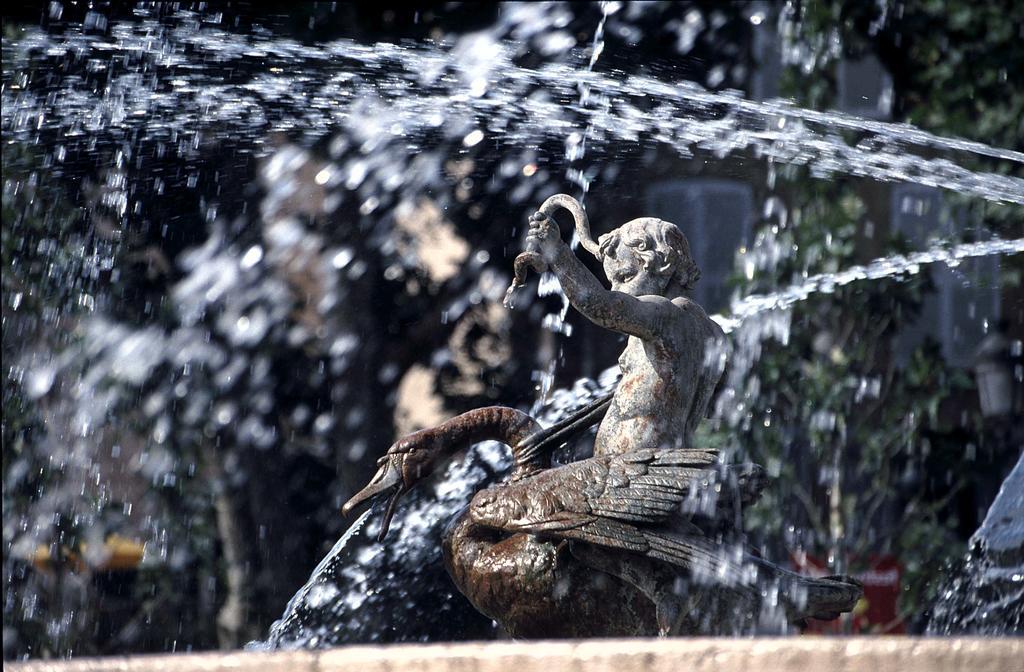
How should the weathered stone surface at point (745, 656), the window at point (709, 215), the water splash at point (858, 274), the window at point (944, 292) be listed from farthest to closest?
the window at point (709, 215), the window at point (944, 292), the water splash at point (858, 274), the weathered stone surface at point (745, 656)

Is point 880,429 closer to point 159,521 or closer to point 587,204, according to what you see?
point 587,204

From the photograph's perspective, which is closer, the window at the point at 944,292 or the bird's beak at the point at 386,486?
the bird's beak at the point at 386,486

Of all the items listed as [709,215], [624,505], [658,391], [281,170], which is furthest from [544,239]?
[709,215]

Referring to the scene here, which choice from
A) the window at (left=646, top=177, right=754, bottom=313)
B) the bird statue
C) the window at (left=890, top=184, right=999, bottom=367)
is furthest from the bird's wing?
the window at (left=646, top=177, right=754, bottom=313)

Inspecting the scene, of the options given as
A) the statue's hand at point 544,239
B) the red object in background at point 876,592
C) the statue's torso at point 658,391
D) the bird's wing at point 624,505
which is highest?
the statue's hand at point 544,239

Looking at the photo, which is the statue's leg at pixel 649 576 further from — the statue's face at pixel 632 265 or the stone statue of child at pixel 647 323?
the statue's face at pixel 632 265

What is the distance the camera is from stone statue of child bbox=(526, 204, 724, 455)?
11.1 ft

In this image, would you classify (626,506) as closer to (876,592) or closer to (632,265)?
(632,265)

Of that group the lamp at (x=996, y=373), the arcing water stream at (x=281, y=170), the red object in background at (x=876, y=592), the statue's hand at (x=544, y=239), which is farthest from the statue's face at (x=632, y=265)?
the lamp at (x=996, y=373)

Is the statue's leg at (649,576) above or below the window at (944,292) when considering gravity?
above

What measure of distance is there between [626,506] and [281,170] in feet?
18.2

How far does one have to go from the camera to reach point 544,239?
3365 millimetres

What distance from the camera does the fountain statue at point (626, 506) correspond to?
3.32 meters

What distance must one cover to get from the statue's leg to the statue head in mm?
701
